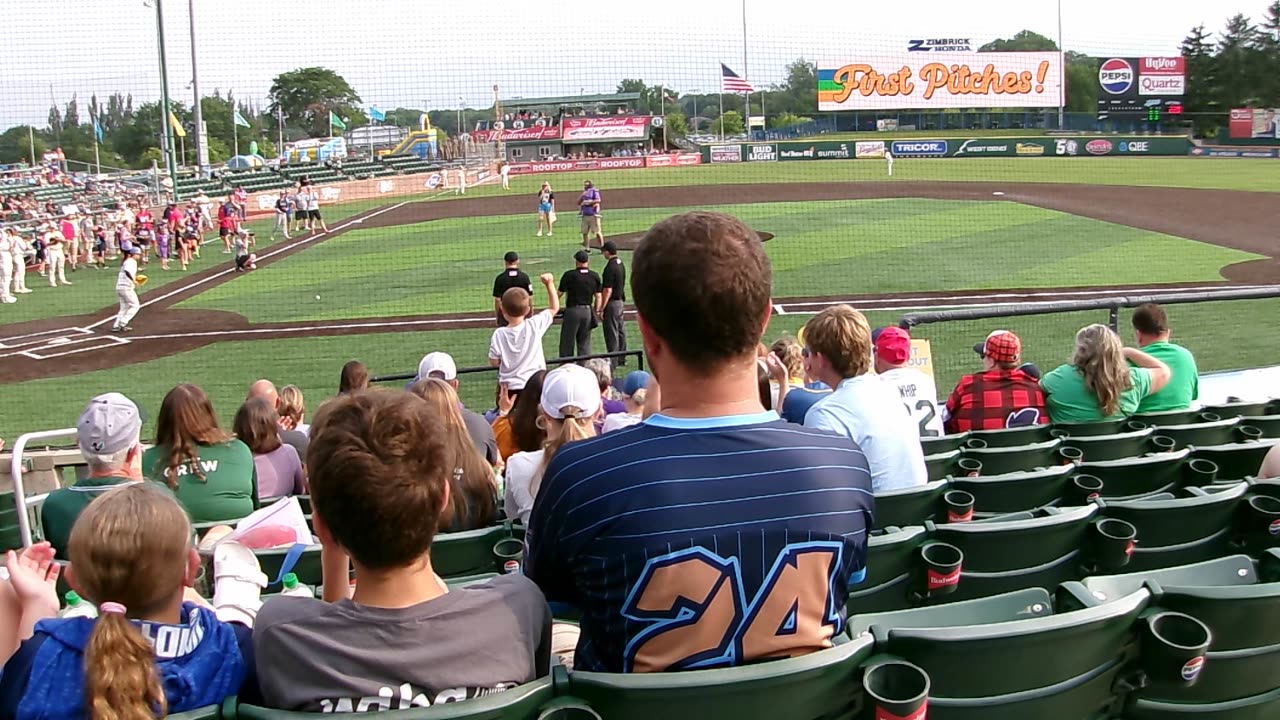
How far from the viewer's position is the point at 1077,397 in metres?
5.59

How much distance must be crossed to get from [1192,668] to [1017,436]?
10.7 feet

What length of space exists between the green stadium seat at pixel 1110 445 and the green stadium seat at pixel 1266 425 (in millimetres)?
802

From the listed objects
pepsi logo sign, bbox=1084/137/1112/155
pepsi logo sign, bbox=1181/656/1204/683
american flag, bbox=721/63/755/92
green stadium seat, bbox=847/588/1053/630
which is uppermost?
american flag, bbox=721/63/755/92

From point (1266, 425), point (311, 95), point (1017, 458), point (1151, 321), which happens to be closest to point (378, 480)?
point (1017, 458)

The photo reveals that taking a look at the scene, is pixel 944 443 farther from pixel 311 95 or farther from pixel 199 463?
pixel 311 95

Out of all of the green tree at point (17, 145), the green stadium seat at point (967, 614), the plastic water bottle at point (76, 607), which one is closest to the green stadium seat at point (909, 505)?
the green stadium seat at point (967, 614)

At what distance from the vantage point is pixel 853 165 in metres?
48.3

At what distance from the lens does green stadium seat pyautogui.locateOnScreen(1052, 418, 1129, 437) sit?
533 cm

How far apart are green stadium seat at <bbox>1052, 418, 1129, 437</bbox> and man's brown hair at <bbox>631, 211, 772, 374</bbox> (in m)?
3.93

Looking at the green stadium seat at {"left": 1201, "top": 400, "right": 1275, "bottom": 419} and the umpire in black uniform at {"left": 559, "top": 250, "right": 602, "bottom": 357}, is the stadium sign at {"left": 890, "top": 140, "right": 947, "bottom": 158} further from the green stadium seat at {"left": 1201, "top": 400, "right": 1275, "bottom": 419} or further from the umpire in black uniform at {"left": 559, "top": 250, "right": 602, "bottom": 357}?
the green stadium seat at {"left": 1201, "top": 400, "right": 1275, "bottom": 419}

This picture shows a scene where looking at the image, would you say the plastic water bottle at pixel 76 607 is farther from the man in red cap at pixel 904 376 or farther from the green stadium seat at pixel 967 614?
the man in red cap at pixel 904 376

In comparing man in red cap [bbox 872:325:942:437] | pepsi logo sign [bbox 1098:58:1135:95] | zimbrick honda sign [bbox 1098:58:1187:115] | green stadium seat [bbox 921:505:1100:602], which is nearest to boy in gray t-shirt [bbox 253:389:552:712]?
green stadium seat [bbox 921:505:1100:602]

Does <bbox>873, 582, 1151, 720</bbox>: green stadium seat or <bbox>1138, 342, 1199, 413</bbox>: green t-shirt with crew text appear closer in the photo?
<bbox>873, 582, 1151, 720</bbox>: green stadium seat

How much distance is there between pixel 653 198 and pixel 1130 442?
31685 millimetres
